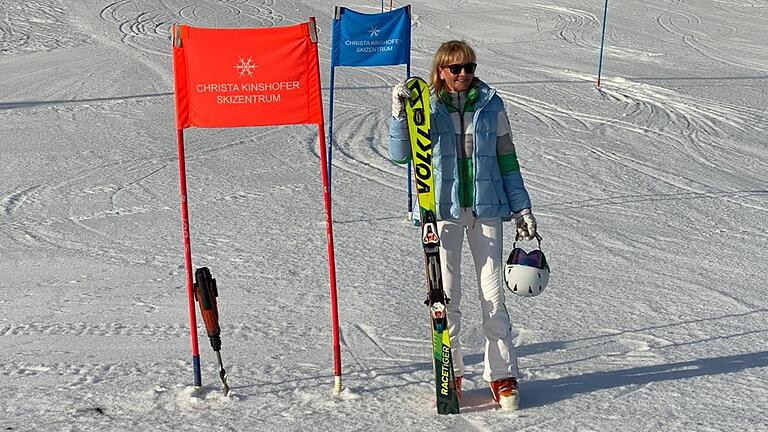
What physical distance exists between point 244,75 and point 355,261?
3.28m

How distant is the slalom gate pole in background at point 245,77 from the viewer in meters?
5.24

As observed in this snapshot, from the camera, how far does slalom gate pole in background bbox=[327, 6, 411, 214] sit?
9250 millimetres

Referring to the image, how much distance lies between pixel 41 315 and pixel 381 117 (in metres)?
8.30

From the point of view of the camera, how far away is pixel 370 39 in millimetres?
9320

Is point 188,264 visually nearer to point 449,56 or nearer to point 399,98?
point 399,98

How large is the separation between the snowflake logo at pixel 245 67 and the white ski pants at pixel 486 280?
117 cm

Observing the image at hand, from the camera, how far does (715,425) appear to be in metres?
5.24

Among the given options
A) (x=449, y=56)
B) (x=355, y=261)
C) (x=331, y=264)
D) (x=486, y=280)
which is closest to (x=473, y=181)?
(x=486, y=280)

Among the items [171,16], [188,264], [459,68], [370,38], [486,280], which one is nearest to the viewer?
[459,68]

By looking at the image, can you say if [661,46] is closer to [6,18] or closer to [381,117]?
[381,117]

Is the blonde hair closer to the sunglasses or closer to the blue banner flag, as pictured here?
the sunglasses

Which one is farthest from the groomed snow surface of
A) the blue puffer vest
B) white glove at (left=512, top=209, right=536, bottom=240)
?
the blue puffer vest

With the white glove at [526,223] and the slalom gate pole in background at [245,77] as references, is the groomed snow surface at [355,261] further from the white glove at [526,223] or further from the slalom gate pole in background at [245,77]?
the slalom gate pole in background at [245,77]

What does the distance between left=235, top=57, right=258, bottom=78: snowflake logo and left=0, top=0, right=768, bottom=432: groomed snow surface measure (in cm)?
165
